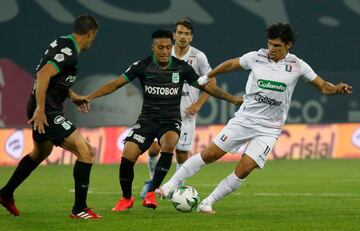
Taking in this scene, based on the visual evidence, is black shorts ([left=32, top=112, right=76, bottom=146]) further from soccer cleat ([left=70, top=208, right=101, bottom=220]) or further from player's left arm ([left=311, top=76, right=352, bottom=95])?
player's left arm ([left=311, top=76, right=352, bottom=95])

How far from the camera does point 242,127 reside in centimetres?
1093

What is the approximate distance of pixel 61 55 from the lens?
32.4ft

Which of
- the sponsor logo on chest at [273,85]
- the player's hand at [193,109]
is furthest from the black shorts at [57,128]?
the player's hand at [193,109]

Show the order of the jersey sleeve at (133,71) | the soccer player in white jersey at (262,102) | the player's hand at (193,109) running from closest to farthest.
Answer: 1. the soccer player in white jersey at (262,102)
2. the jersey sleeve at (133,71)
3. the player's hand at (193,109)

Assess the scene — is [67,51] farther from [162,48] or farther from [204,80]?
[204,80]

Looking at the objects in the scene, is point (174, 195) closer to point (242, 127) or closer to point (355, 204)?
point (242, 127)

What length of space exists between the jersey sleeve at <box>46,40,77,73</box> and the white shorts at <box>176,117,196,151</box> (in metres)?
4.09

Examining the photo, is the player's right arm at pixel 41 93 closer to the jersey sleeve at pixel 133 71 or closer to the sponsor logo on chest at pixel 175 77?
the jersey sleeve at pixel 133 71

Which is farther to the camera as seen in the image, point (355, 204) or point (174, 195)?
point (355, 204)

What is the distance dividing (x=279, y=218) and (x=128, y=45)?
1472cm

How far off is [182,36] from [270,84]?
2927mm

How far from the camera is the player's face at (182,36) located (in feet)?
43.8

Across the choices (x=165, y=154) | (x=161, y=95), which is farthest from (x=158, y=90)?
(x=165, y=154)

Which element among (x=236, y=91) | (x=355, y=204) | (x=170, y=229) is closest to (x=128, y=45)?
(x=236, y=91)
